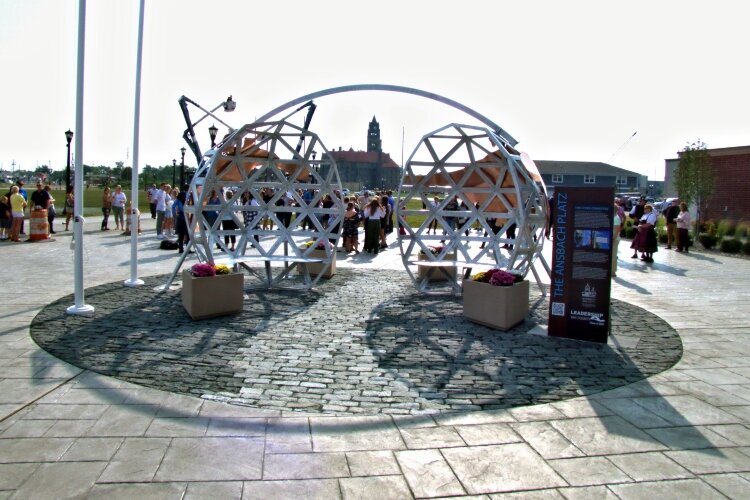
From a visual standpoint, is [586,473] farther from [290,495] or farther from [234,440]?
[234,440]

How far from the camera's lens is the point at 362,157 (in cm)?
13375

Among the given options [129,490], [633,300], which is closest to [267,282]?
[633,300]

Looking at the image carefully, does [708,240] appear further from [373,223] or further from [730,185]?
[373,223]

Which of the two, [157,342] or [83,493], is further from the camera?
[157,342]

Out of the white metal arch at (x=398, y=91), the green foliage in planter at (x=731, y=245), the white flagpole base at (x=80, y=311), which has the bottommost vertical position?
the white flagpole base at (x=80, y=311)

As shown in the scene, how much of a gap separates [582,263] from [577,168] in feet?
254

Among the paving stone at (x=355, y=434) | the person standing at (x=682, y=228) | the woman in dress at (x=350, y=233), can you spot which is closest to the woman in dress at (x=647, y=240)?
the person standing at (x=682, y=228)

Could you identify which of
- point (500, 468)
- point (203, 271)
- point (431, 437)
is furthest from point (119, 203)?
point (500, 468)

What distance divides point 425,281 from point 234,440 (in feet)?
22.3

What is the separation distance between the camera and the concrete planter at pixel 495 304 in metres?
7.60

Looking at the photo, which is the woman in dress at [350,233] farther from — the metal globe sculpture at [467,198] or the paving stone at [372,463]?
the paving stone at [372,463]

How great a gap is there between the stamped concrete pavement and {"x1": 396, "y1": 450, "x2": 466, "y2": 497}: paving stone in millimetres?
12

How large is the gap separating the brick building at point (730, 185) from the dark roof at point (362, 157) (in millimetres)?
106833

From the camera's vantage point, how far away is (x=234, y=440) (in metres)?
4.09
